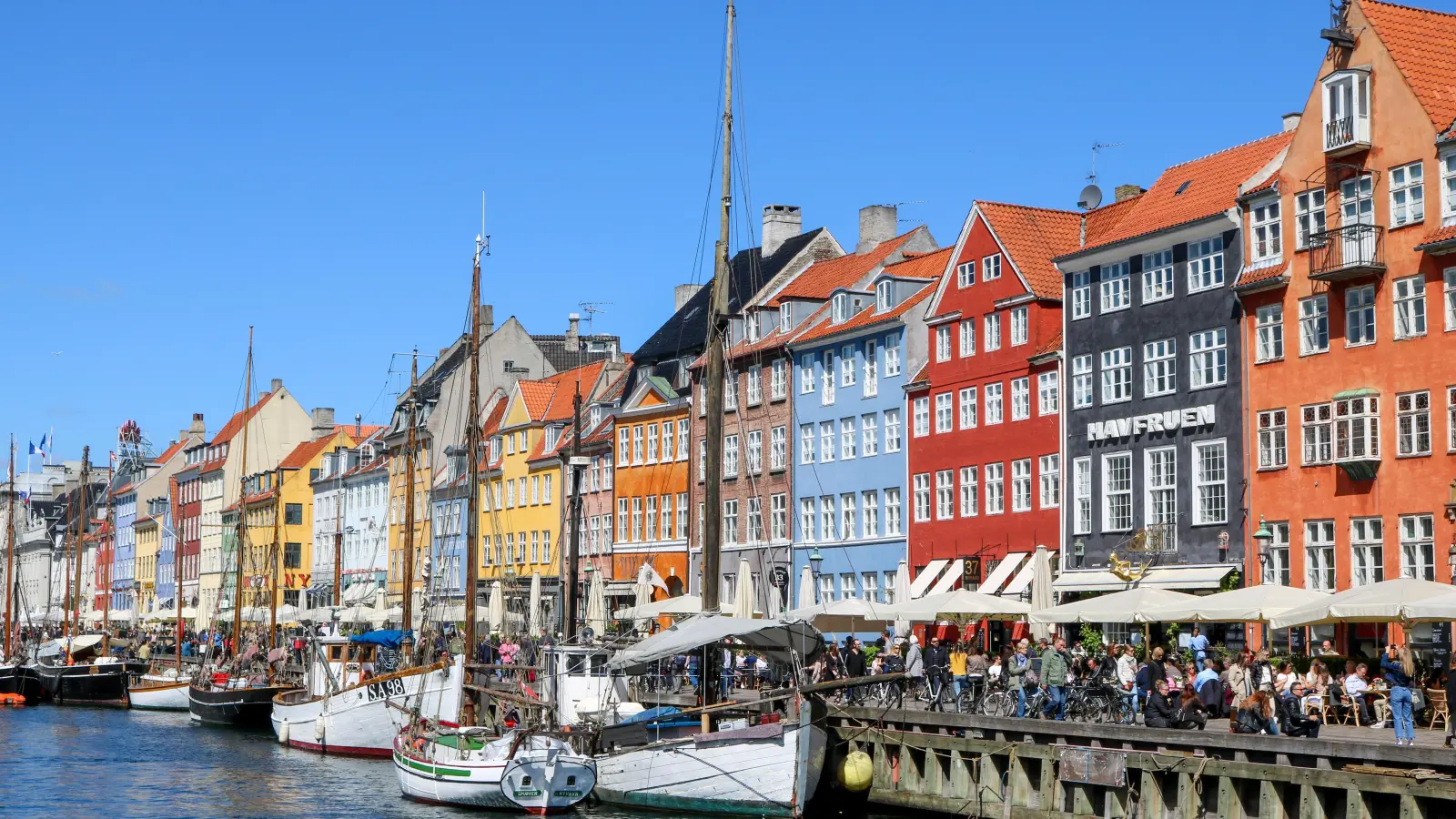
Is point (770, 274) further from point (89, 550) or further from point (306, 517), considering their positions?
point (89, 550)

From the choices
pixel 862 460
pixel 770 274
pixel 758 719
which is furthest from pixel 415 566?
pixel 758 719

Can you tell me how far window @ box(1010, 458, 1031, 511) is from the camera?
59.0m

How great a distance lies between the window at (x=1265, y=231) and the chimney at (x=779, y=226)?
40.5 meters

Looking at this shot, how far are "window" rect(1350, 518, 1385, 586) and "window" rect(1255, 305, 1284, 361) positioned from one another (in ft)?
16.3

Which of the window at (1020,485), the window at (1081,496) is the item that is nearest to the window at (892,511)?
the window at (1020,485)

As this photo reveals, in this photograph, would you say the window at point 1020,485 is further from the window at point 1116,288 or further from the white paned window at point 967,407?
the window at point 1116,288

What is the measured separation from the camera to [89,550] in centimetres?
17600

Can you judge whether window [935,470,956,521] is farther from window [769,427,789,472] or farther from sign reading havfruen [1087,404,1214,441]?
window [769,427,789,472]

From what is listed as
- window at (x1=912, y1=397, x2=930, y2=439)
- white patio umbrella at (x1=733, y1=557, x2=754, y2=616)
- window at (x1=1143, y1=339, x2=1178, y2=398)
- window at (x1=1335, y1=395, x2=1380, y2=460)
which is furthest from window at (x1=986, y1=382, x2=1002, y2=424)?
window at (x1=1335, y1=395, x2=1380, y2=460)

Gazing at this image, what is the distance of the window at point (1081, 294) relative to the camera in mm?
55969

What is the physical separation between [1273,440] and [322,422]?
10641 centimetres

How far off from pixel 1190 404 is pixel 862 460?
18.5 meters

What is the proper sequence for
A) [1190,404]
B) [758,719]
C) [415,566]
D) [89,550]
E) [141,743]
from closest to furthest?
[758,719]
[1190,404]
[141,743]
[415,566]
[89,550]

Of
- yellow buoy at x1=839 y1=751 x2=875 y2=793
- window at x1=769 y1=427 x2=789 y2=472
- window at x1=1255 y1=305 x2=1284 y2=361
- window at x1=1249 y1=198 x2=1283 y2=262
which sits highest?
window at x1=1249 y1=198 x2=1283 y2=262
